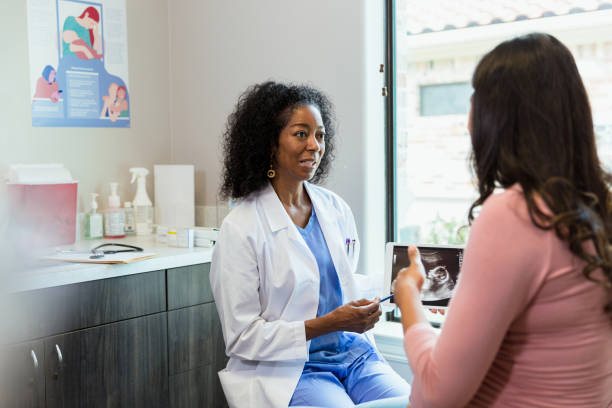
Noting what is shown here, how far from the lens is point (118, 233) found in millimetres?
2471

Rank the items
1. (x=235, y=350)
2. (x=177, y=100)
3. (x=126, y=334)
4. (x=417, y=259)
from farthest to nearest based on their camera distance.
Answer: (x=177, y=100), (x=126, y=334), (x=235, y=350), (x=417, y=259)

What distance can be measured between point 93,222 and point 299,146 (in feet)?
3.55

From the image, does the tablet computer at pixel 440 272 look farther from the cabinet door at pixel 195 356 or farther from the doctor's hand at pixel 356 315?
the cabinet door at pixel 195 356

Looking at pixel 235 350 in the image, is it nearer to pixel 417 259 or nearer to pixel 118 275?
pixel 118 275

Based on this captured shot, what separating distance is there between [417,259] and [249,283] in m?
0.65

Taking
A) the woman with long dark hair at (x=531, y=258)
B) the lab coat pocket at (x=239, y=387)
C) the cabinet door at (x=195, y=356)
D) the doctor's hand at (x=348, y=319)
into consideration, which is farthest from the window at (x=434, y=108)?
the woman with long dark hair at (x=531, y=258)

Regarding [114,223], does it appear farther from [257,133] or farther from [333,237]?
[333,237]

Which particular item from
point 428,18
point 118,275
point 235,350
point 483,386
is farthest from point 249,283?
point 428,18

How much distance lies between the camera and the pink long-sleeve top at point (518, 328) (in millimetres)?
819

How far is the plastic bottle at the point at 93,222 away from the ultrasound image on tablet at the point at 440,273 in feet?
4.77

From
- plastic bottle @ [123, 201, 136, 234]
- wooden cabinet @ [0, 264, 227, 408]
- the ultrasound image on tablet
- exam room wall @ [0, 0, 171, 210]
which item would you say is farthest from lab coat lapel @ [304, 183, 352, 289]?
exam room wall @ [0, 0, 171, 210]

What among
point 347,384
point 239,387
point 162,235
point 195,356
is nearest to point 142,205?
point 162,235

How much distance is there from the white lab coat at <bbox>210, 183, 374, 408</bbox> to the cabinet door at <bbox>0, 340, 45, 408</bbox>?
21.3 inches

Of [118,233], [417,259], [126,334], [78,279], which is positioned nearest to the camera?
[417,259]
